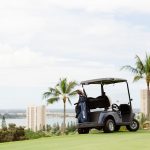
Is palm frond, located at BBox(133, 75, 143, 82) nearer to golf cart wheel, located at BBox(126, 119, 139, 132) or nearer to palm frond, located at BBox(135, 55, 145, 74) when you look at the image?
palm frond, located at BBox(135, 55, 145, 74)

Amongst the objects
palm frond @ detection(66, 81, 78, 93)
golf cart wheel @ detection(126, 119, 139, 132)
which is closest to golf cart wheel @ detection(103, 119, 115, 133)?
golf cart wheel @ detection(126, 119, 139, 132)

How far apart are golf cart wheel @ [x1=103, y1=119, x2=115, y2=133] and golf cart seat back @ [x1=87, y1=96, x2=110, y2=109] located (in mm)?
584

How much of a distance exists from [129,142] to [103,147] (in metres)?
1.53

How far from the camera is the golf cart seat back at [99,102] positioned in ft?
63.8

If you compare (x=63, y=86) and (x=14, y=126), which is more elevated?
(x=63, y=86)

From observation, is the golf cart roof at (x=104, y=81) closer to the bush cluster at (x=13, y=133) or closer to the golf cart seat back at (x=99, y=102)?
the golf cart seat back at (x=99, y=102)

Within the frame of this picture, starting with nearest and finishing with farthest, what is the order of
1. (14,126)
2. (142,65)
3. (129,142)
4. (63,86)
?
1. (129,142)
2. (14,126)
3. (142,65)
4. (63,86)

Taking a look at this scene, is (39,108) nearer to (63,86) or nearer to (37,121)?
(37,121)

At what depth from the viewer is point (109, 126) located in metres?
19.2

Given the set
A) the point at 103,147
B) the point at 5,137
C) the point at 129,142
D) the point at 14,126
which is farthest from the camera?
the point at 14,126

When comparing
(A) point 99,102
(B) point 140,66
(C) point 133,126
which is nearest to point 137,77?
(B) point 140,66

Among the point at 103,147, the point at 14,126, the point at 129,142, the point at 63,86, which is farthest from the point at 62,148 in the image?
the point at 63,86

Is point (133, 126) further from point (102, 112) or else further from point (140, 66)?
point (140, 66)

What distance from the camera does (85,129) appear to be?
20.3 meters
